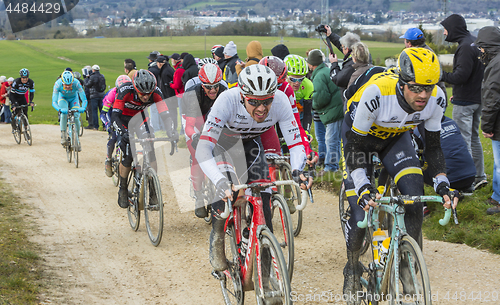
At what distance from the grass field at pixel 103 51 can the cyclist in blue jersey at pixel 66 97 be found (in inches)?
1341

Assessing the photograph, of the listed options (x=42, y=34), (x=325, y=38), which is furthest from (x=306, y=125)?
(x=42, y=34)

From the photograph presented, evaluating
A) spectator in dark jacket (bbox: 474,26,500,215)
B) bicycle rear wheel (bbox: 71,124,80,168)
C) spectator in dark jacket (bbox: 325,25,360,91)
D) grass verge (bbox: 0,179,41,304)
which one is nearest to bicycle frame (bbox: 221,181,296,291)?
grass verge (bbox: 0,179,41,304)

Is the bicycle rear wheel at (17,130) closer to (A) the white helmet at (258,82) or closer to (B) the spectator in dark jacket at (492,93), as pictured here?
(A) the white helmet at (258,82)

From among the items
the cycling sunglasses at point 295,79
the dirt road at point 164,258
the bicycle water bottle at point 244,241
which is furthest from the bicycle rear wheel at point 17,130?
the bicycle water bottle at point 244,241

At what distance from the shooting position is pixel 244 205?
4250 mm

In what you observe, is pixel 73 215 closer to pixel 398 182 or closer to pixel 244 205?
pixel 244 205

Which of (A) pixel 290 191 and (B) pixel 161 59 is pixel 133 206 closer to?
(A) pixel 290 191

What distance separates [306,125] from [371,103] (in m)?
3.85

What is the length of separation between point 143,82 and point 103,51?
77.8 meters

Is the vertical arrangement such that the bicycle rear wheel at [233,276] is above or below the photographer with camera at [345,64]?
below

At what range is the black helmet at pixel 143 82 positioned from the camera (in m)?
6.50

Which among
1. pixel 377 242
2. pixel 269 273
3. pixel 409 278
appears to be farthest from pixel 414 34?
pixel 269 273

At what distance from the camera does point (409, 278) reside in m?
3.29

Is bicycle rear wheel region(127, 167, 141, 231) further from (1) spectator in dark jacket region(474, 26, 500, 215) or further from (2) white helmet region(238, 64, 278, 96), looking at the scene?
(1) spectator in dark jacket region(474, 26, 500, 215)
